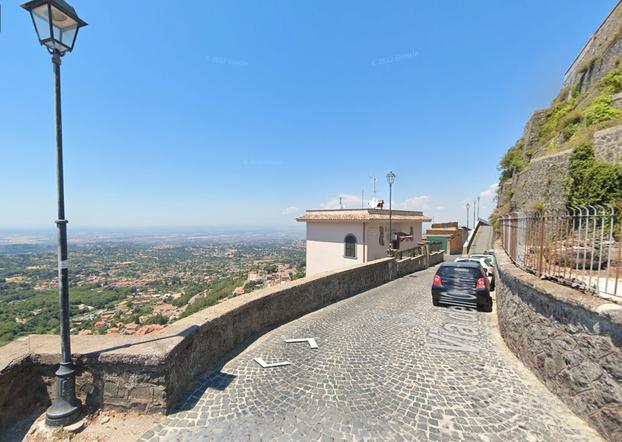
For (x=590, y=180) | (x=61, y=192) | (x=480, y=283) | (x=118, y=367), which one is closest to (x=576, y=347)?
(x=480, y=283)

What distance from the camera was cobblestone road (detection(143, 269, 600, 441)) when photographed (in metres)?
2.94

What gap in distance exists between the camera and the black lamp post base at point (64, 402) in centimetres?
290

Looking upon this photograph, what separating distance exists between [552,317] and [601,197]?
1034 cm

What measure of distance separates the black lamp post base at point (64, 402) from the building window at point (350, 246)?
1735 cm

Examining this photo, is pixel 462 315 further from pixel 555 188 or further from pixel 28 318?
pixel 28 318

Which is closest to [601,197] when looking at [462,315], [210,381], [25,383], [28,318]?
[462,315]

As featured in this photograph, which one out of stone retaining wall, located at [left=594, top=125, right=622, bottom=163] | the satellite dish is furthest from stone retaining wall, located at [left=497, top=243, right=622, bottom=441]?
the satellite dish

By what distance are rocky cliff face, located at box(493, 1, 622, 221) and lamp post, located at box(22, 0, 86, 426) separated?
1612 centimetres

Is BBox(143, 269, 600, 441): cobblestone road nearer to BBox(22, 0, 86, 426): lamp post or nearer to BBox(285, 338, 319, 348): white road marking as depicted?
BBox(285, 338, 319, 348): white road marking

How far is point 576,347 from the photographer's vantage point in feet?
10.5

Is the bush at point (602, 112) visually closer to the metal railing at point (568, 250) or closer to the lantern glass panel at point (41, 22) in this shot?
the metal railing at point (568, 250)

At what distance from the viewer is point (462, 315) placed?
7320 mm

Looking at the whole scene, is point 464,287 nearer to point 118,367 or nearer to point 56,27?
point 118,367

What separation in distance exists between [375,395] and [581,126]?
743 inches
